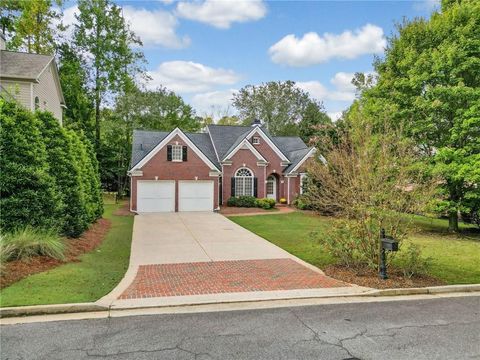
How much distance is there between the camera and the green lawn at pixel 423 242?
975 centimetres

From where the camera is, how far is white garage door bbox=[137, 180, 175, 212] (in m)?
24.2

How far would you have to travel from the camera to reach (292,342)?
199 inches

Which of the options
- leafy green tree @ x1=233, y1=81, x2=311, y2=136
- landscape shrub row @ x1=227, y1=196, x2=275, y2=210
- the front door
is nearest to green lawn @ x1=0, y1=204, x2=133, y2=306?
landscape shrub row @ x1=227, y1=196, x2=275, y2=210

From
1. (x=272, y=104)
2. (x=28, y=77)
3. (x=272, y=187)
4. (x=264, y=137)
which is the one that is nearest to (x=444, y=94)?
(x=264, y=137)

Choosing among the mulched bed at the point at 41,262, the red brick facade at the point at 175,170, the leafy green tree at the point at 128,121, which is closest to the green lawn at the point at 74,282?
the mulched bed at the point at 41,262

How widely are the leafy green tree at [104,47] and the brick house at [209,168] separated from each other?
40.9 ft

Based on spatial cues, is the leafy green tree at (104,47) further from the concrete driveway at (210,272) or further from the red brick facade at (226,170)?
the concrete driveway at (210,272)

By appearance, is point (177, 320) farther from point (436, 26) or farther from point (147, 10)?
point (436, 26)

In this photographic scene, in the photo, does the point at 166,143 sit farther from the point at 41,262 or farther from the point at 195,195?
the point at 41,262

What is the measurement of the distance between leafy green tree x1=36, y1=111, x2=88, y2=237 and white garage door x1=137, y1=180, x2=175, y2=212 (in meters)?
10.8

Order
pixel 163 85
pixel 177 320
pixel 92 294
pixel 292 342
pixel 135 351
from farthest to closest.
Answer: pixel 163 85, pixel 92 294, pixel 177 320, pixel 292 342, pixel 135 351

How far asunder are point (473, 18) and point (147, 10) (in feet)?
45.9

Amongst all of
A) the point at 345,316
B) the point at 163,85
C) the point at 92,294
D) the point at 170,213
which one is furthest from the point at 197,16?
the point at 163,85

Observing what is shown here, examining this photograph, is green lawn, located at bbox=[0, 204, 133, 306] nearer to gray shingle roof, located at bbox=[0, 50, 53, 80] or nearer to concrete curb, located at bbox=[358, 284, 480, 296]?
concrete curb, located at bbox=[358, 284, 480, 296]
